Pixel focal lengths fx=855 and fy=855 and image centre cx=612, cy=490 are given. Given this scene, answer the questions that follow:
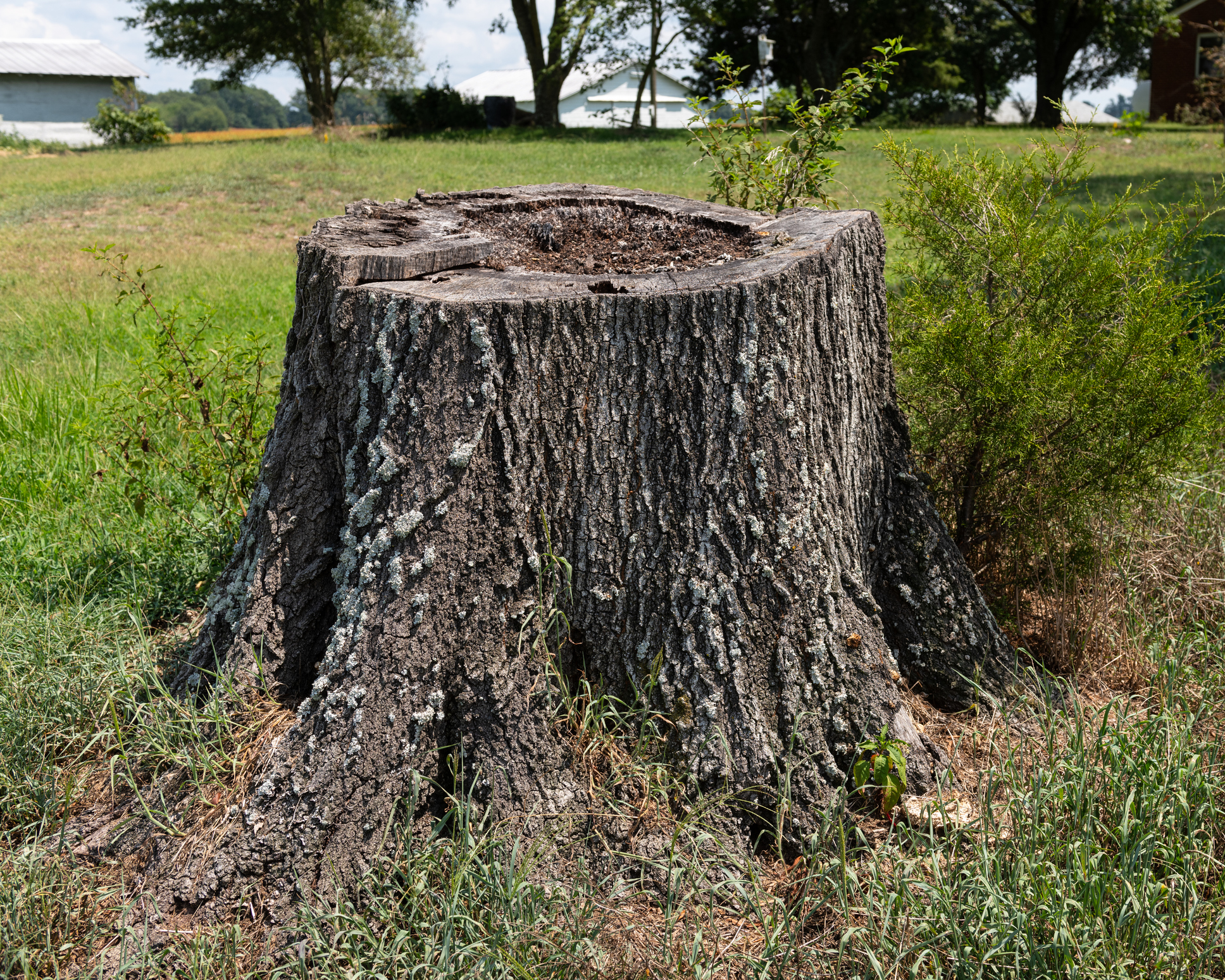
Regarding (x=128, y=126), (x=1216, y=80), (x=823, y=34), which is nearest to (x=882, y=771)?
(x=1216, y=80)

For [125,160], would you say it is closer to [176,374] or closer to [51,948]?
[176,374]

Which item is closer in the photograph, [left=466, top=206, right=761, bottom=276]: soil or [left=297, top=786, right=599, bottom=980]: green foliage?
[left=297, top=786, right=599, bottom=980]: green foliage

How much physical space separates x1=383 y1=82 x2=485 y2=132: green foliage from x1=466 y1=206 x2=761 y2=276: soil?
91.1ft

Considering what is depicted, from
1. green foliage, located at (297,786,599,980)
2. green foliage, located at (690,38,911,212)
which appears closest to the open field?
green foliage, located at (297,786,599,980)

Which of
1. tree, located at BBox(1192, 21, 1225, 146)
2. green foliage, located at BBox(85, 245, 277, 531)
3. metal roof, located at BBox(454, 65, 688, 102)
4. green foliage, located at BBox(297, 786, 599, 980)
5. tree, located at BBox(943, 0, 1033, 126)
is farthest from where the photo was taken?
metal roof, located at BBox(454, 65, 688, 102)

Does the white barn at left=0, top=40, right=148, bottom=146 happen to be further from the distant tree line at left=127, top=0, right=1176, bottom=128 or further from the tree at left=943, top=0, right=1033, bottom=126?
the tree at left=943, top=0, right=1033, bottom=126

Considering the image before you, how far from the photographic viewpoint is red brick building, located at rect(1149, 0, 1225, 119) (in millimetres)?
30078

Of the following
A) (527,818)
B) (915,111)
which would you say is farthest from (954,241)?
(915,111)

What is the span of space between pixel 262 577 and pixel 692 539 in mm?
1152

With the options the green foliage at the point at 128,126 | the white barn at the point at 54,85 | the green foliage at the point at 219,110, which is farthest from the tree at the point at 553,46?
the green foliage at the point at 219,110

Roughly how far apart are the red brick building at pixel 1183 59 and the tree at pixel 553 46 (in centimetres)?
2040

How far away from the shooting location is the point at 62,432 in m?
4.39

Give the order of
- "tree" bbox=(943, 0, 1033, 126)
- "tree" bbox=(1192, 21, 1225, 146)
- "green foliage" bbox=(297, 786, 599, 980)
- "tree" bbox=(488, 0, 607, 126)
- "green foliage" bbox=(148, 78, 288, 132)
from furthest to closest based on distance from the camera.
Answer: "green foliage" bbox=(148, 78, 288, 132)
"tree" bbox=(943, 0, 1033, 126)
"tree" bbox=(488, 0, 607, 126)
"tree" bbox=(1192, 21, 1225, 146)
"green foliage" bbox=(297, 786, 599, 980)

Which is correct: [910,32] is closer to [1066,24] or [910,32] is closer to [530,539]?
[1066,24]
